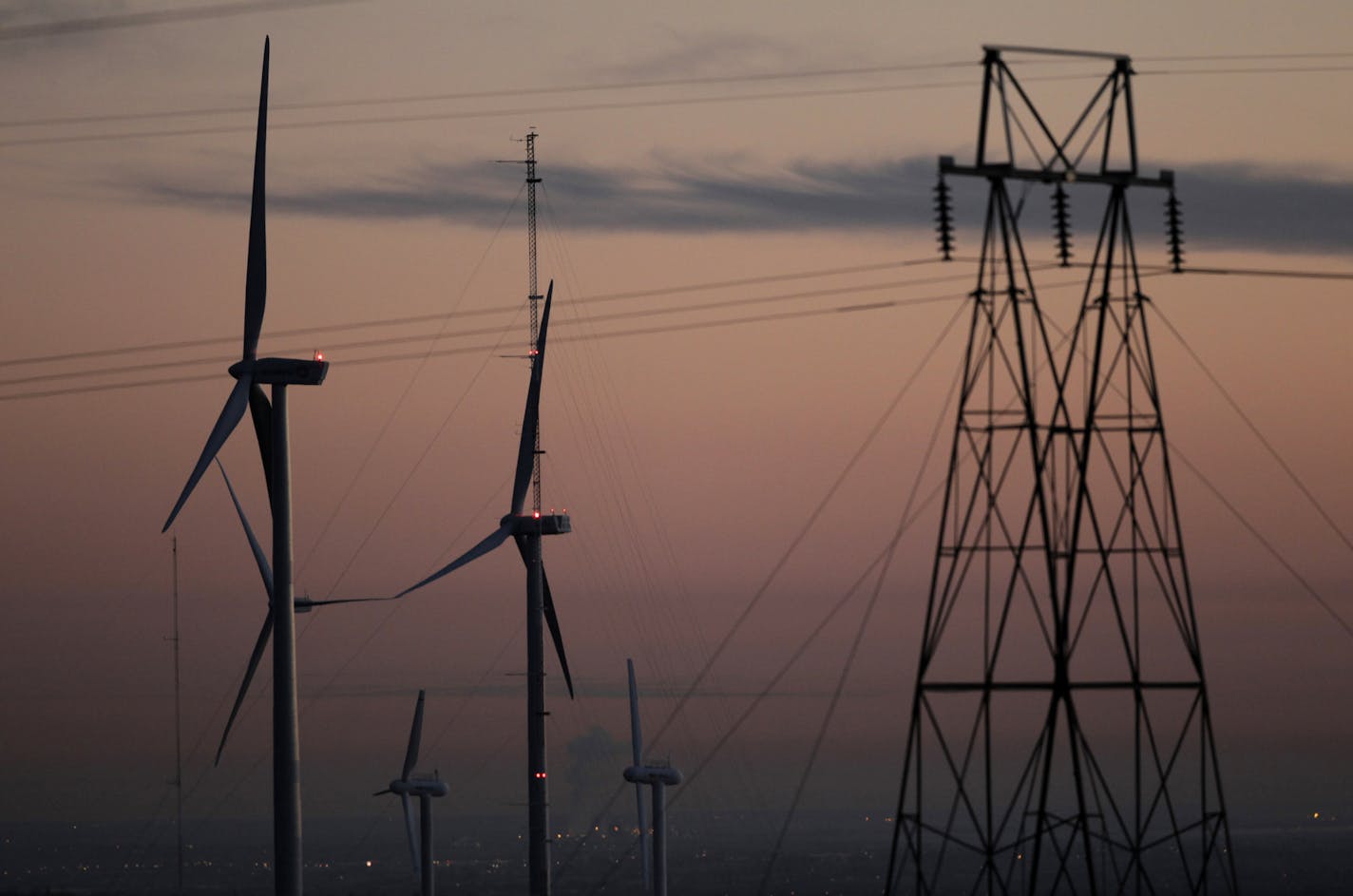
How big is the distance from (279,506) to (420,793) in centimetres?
5928

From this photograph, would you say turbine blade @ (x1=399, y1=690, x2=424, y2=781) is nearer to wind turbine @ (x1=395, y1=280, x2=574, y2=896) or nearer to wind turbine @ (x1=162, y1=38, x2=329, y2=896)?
wind turbine @ (x1=395, y1=280, x2=574, y2=896)

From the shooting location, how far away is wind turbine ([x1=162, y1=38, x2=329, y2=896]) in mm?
76000

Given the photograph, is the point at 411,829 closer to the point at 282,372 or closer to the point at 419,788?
the point at 419,788

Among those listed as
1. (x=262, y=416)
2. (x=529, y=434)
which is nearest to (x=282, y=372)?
(x=262, y=416)

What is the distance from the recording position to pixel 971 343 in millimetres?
57219

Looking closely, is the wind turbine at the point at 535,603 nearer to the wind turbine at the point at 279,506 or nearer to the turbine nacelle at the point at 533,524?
the turbine nacelle at the point at 533,524

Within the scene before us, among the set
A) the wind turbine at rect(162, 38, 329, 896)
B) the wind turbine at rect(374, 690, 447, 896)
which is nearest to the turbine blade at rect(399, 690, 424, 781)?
the wind turbine at rect(374, 690, 447, 896)

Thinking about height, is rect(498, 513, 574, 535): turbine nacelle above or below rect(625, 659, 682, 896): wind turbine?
above

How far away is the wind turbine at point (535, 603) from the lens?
114 m

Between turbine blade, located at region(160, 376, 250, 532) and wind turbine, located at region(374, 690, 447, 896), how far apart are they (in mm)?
53922

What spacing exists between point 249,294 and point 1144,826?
121ft

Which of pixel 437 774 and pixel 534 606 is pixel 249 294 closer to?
pixel 534 606

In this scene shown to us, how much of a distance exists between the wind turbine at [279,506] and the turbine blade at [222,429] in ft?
0.10

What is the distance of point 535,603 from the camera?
11531 centimetres
